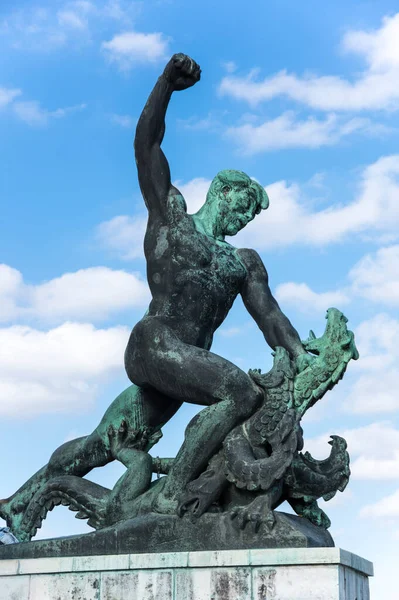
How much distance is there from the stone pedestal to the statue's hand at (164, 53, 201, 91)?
382cm

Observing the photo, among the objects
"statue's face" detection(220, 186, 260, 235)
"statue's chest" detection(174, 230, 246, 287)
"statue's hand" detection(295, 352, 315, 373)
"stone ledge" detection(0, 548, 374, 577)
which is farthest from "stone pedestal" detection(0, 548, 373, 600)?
"statue's face" detection(220, 186, 260, 235)

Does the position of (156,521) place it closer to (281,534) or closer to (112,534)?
(112,534)

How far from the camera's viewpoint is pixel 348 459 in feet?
26.1

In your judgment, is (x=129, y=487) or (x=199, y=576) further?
(x=129, y=487)

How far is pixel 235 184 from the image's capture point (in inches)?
332

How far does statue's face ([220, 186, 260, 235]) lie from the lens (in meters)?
8.41

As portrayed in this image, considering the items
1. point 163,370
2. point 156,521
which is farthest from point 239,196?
point 156,521

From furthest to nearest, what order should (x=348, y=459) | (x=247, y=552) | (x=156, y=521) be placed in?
(x=348, y=459) < (x=156, y=521) < (x=247, y=552)

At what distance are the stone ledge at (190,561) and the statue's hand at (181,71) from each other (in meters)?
3.82

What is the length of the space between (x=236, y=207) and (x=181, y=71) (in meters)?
1.23

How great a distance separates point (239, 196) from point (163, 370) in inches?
66.7

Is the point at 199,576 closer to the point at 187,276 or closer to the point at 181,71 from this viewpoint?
the point at 187,276

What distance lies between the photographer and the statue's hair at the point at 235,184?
8.44 m

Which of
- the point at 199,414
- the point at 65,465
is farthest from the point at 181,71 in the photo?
the point at 65,465
